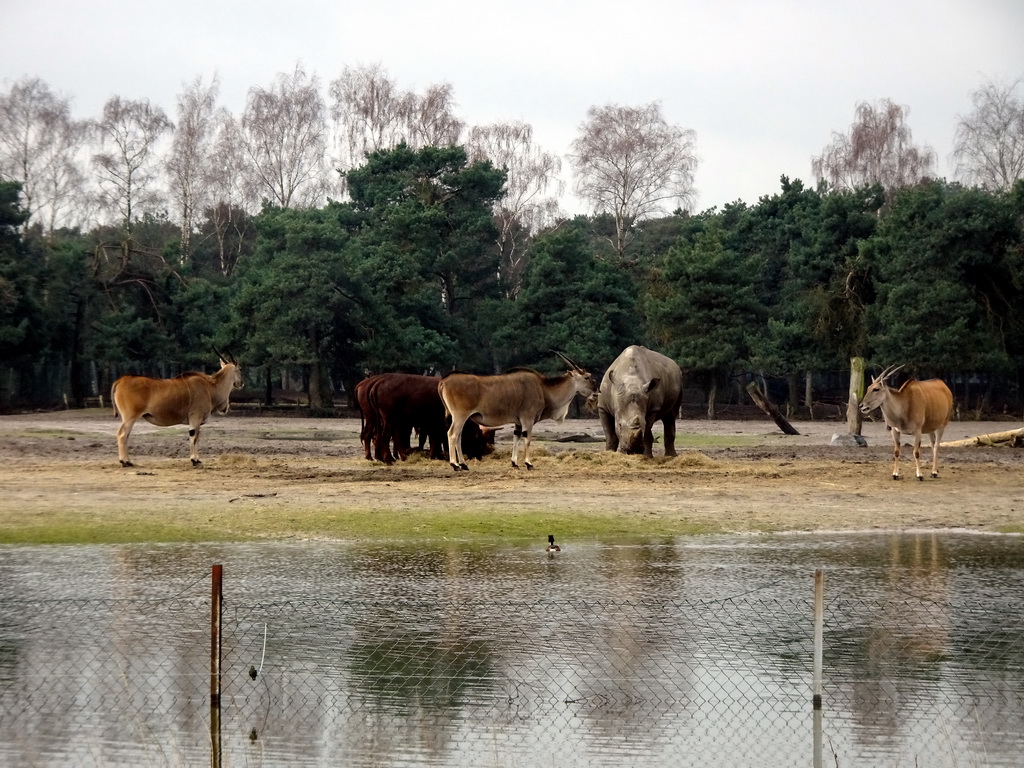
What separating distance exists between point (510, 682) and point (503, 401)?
13.1 metres

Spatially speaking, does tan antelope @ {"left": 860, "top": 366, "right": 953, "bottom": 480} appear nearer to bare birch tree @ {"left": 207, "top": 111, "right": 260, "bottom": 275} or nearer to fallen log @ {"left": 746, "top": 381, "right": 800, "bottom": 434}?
fallen log @ {"left": 746, "top": 381, "right": 800, "bottom": 434}

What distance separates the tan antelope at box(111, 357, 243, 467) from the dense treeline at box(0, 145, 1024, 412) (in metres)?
22.3

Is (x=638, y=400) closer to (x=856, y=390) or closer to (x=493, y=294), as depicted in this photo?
(x=856, y=390)

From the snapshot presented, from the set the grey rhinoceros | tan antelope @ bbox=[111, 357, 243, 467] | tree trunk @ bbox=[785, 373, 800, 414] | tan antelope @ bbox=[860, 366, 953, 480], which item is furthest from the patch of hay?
tree trunk @ bbox=[785, 373, 800, 414]

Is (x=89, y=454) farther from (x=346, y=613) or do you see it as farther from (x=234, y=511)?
(x=346, y=613)

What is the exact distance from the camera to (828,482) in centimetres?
2066

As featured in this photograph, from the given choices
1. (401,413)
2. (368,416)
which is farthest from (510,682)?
(368,416)

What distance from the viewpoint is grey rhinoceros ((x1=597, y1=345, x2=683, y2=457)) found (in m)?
23.7

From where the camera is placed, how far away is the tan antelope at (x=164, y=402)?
70.2ft

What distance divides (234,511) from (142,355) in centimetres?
3442

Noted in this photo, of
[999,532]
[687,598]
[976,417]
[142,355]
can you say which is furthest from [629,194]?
[687,598]

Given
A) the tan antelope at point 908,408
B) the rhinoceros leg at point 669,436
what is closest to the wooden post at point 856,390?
the rhinoceros leg at point 669,436

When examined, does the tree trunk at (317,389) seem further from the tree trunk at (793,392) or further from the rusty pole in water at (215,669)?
the rusty pole in water at (215,669)

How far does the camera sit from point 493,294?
53719 millimetres
